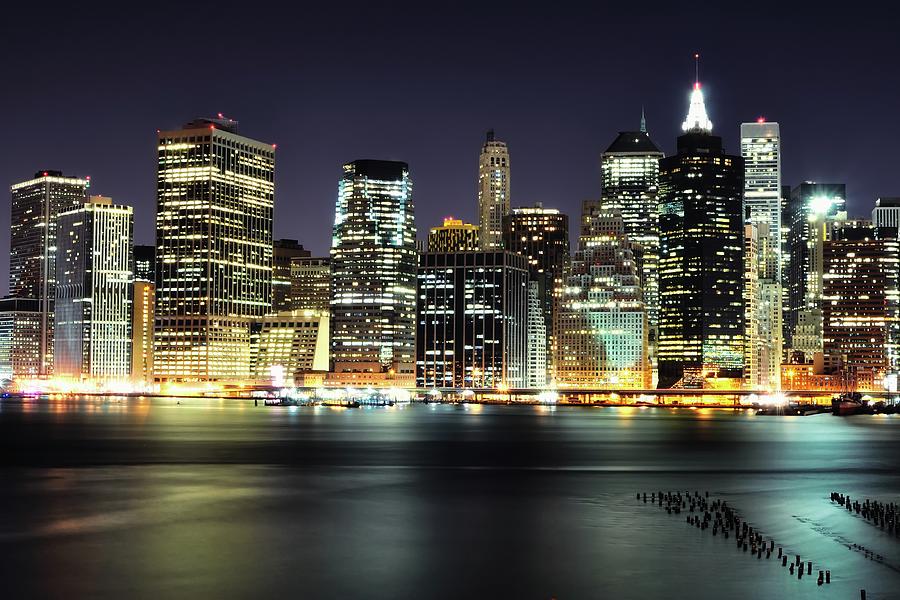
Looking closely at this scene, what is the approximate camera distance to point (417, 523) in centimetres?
7744

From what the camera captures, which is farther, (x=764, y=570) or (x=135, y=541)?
(x=135, y=541)

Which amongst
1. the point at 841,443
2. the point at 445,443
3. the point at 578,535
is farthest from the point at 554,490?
the point at 841,443

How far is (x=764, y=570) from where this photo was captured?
2383 inches

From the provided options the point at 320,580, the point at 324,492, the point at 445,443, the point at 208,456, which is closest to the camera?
the point at 320,580

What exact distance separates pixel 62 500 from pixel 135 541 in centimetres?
2019

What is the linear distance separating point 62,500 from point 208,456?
39.6 meters

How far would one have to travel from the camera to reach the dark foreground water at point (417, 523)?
58281 millimetres

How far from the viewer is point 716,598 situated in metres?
55.1

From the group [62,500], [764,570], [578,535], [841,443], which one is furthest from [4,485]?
[841,443]

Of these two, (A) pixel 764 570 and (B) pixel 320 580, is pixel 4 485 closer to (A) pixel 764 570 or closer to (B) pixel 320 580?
(B) pixel 320 580

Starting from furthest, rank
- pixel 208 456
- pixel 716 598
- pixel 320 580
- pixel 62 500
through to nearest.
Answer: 1. pixel 208 456
2. pixel 62 500
3. pixel 320 580
4. pixel 716 598

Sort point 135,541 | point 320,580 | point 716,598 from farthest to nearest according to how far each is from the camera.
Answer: point 135,541
point 320,580
point 716,598

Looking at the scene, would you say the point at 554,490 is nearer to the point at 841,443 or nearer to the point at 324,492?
the point at 324,492

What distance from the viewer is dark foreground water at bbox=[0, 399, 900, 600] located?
58281mm
